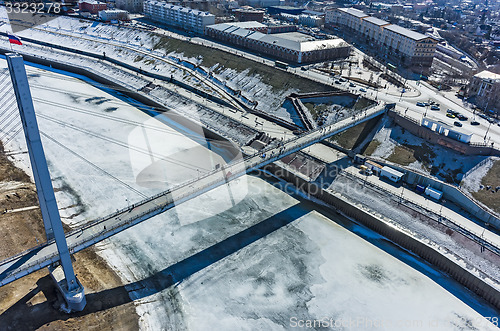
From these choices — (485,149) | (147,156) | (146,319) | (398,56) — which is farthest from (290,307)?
(398,56)

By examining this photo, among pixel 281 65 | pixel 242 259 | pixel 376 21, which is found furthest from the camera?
pixel 376 21

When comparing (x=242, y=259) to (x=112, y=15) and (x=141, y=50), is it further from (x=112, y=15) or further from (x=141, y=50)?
(x=112, y=15)

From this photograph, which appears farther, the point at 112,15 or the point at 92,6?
the point at 92,6

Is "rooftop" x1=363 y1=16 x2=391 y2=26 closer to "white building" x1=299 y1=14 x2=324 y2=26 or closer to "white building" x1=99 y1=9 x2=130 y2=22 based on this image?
"white building" x1=299 y1=14 x2=324 y2=26

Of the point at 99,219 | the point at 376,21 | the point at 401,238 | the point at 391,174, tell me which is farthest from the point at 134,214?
the point at 376,21

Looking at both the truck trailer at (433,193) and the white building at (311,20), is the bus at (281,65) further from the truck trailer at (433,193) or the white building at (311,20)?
the white building at (311,20)

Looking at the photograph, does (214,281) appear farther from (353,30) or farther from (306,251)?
(353,30)
